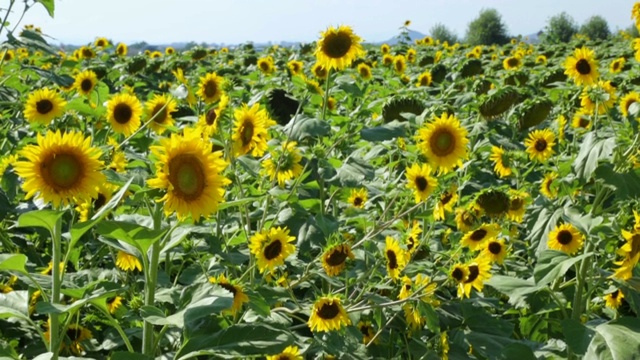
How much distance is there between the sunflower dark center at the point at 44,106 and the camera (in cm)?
303

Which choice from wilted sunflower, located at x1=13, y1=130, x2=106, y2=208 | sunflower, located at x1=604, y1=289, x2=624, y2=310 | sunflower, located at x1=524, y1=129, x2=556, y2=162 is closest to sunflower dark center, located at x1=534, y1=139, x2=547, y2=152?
sunflower, located at x1=524, y1=129, x2=556, y2=162

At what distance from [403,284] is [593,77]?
1463 millimetres

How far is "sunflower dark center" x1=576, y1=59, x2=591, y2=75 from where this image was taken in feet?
10.3

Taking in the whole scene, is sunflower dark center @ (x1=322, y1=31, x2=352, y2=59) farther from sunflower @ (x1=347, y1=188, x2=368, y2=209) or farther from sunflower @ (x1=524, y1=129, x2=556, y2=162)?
sunflower @ (x1=524, y1=129, x2=556, y2=162)

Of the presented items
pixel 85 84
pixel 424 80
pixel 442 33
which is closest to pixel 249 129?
pixel 85 84

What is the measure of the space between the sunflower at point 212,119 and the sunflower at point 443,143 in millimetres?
650

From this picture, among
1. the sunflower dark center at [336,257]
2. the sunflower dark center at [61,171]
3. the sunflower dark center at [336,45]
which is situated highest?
the sunflower dark center at [336,45]

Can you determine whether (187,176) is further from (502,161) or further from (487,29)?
(487,29)

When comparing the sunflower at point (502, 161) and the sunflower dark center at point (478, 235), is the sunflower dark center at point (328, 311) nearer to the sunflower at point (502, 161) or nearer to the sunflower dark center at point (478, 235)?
the sunflower dark center at point (478, 235)

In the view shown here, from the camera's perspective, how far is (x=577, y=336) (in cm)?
194

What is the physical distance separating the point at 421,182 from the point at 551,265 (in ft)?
1.60

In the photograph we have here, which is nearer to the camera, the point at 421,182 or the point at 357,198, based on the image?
the point at 421,182

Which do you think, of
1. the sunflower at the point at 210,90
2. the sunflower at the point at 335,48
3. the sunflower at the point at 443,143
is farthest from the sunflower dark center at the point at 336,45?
the sunflower at the point at 443,143

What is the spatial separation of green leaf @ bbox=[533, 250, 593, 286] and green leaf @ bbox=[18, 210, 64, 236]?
130cm
